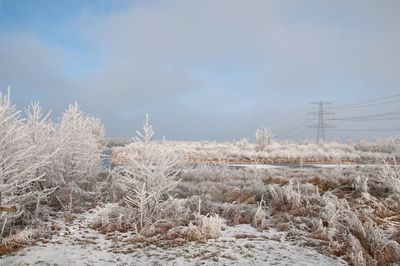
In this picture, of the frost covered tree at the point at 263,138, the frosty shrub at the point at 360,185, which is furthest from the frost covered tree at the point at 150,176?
the frost covered tree at the point at 263,138

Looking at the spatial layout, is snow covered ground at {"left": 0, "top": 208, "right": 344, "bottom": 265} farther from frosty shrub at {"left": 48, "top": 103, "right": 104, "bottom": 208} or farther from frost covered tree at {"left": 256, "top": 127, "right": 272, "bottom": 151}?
frost covered tree at {"left": 256, "top": 127, "right": 272, "bottom": 151}

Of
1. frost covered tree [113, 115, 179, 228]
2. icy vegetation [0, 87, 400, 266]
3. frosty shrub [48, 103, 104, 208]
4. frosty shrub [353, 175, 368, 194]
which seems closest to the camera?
icy vegetation [0, 87, 400, 266]

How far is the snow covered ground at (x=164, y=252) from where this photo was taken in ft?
23.8

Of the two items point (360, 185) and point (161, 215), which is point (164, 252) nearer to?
point (161, 215)

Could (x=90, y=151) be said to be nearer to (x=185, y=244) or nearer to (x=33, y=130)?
(x=33, y=130)

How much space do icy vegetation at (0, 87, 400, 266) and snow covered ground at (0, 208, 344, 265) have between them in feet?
0.06

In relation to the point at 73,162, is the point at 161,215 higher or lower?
lower

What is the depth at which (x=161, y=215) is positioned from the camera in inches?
382

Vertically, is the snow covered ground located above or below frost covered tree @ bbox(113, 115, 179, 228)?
below

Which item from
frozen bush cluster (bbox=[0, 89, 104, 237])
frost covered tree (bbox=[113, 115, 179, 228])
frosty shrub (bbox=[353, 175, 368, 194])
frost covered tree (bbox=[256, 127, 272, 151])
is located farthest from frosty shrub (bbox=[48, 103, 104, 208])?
frost covered tree (bbox=[256, 127, 272, 151])

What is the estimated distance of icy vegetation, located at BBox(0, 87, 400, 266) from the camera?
7668mm

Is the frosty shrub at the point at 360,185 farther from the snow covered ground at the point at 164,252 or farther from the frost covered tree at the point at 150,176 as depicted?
the frost covered tree at the point at 150,176

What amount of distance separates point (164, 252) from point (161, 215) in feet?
6.62

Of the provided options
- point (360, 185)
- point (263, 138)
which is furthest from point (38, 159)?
point (263, 138)
